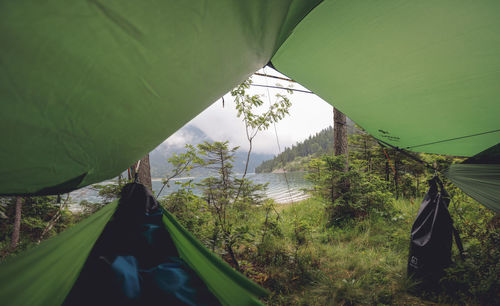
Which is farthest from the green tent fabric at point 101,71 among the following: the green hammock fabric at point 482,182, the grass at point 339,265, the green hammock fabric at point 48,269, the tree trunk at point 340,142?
the tree trunk at point 340,142

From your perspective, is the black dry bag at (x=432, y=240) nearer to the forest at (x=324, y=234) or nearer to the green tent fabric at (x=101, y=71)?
the forest at (x=324, y=234)

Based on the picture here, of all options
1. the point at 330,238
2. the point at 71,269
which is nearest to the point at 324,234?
the point at 330,238

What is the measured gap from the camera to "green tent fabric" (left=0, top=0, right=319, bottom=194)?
0.33m

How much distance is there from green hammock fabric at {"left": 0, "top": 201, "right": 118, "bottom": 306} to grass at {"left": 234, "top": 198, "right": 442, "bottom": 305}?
166cm

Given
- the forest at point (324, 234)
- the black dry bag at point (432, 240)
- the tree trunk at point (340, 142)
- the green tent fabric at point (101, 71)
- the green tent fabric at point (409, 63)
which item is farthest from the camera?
the tree trunk at point (340, 142)

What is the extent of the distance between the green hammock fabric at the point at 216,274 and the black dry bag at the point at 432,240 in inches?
63.8

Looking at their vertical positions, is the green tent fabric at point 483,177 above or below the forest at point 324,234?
above

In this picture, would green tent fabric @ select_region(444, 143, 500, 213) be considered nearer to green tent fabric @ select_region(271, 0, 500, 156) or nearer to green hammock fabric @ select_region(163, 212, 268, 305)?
green tent fabric @ select_region(271, 0, 500, 156)

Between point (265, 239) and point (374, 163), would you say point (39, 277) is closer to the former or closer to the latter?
point (265, 239)

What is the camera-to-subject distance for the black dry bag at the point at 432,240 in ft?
4.99

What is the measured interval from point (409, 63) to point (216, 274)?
1.62 meters

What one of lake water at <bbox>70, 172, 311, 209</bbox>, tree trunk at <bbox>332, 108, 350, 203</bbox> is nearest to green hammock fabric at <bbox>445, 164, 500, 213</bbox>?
lake water at <bbox>70, 172, 311, 209</bbox>

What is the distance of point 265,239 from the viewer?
250 centimetres

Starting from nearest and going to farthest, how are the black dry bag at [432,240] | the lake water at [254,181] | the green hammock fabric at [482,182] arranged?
the green hammock fabric at [482,182]
the black dry bag at [432,240]
the lake water at [254,181]
